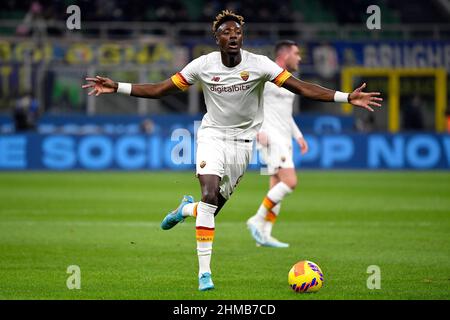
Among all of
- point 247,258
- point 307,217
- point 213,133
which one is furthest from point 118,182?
point 213,133

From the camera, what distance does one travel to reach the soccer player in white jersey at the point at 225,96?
347 inches

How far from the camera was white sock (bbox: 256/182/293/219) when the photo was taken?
1241 centimetres

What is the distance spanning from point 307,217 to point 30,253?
611 cm

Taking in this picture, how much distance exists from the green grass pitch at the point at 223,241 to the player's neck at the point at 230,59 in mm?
2106

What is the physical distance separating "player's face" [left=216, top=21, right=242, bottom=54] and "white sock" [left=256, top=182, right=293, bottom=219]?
12.7 ft

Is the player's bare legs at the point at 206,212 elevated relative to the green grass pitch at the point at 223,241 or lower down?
elevated

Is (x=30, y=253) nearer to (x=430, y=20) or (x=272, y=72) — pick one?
(x=272, y=72)

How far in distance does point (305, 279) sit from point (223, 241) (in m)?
4.39

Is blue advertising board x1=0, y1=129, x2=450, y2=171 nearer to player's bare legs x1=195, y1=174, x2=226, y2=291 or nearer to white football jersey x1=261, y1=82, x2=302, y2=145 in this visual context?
white football jersey x1=261, y1=82, x2=302, y2=145

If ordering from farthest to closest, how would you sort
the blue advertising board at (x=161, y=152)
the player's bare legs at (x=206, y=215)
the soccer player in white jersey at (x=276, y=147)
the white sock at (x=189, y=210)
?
the blue advertising board at (x=161, y=152), the soccer player in white jersey at (x=276, y=147), the white sock at (x=189, y=210), the player's bare legs at (x=206, y=215)

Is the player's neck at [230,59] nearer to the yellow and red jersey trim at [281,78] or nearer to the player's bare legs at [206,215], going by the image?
the yellow and red jersey trim at [281,78]

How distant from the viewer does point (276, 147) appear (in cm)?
1269

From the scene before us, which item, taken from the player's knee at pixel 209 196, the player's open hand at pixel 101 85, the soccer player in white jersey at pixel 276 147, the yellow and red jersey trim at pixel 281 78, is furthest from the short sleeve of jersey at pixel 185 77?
the soccer player in white jersey at pixel 276 147

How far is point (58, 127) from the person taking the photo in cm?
3234
